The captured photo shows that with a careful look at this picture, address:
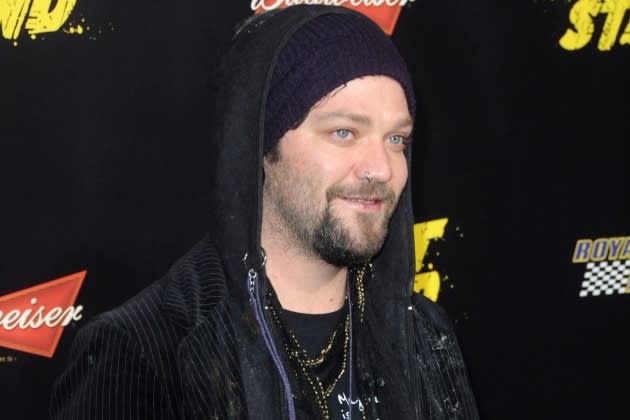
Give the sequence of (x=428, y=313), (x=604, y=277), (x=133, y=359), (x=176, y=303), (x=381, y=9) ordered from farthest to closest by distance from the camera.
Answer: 1. (x=604, y=277)
2. (x=381, y=9)
3. (x=428, y=313)
4. (x=176, y=303)
5. (x=133, y=359)

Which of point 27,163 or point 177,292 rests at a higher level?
point 27,163

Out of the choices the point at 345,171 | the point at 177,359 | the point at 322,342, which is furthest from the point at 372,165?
the point at 177,359

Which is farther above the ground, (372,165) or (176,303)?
(372,165)

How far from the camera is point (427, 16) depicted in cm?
267

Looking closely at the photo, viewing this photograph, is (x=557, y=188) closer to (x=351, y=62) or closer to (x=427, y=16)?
(x=427, y=16)

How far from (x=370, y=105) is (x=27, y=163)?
118 cm

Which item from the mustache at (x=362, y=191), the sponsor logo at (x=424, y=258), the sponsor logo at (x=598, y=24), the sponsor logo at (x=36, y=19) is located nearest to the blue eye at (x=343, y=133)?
the mustache at (x=362, y=191)

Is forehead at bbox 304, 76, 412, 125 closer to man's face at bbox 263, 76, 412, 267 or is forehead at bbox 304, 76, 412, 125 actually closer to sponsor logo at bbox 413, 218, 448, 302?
man's face at bbox 263, 76, 412, 267

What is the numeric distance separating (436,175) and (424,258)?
303mm

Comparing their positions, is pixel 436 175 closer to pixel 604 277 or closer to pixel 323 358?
pixel 604 277

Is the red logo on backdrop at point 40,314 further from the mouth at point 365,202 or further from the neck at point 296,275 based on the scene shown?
the mouth at point 365,202

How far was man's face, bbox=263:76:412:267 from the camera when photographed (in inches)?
61.7

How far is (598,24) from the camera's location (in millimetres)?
2838

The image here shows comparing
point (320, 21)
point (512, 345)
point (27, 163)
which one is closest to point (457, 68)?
point (512, 345)
